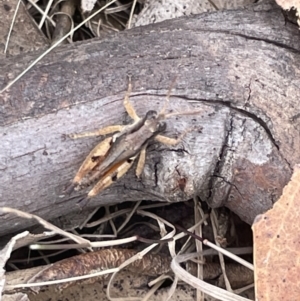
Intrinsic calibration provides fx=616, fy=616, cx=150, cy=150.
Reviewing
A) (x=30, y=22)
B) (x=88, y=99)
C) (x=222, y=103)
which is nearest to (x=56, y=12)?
(x=30, y=22)

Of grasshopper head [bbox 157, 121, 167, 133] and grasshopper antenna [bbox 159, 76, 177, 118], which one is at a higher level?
grasshopper antenna [bbox 159, 76, 177, 118]

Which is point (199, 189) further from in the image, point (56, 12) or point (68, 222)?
point (56, 12)

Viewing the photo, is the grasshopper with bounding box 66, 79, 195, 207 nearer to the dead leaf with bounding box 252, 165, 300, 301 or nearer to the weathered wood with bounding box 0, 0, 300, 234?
the weathered wood with bounding box 0, 0, 300, 234

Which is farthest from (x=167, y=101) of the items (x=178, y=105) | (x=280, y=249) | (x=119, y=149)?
(x=280, y=249)

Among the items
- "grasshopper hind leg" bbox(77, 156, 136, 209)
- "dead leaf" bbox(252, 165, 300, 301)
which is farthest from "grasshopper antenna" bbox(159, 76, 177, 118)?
"dead leaf" bbox(252, 165, 300, 301)

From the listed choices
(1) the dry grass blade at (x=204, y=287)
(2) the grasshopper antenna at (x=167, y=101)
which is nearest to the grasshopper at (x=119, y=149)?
(2) the grasshopper antenna at (x=167, y=101)

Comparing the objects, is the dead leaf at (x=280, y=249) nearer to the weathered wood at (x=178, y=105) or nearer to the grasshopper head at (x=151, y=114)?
the weathered wood at (x=178, y=105)

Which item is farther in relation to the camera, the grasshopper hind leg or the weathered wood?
the grasshopper hind leg

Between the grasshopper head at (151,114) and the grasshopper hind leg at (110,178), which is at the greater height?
the grasshopper head at (151,114)
